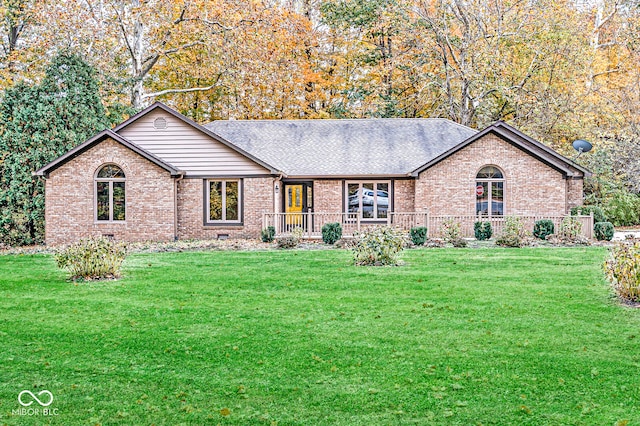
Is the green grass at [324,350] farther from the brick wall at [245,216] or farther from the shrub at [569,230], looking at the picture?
the brick wall at [245,216]

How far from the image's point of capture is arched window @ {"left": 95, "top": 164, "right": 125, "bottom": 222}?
23.1 metres

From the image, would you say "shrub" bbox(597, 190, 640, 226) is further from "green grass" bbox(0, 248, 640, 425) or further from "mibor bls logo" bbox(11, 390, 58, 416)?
"mibor bls logo" bbox(11, 390, 58, 416)

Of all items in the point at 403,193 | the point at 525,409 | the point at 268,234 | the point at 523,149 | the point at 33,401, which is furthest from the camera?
the point at 403,193

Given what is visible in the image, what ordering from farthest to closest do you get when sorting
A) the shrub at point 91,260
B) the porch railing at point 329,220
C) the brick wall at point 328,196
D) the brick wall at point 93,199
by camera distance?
the brick wall at point 328,196
the porch railing at point 329,220
the brick wall at point 93,199
the shrub at point 91,260

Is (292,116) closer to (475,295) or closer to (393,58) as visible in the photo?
(393,58)

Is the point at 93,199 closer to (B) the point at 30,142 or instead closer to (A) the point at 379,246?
(B) the point at 30,142

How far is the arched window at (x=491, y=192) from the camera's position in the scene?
80.3 feet

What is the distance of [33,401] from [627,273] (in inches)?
345

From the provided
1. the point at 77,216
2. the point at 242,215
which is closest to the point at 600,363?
the point at 242,215

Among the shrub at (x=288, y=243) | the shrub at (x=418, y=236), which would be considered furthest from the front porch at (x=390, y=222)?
the shrub at (x=288, y=243)

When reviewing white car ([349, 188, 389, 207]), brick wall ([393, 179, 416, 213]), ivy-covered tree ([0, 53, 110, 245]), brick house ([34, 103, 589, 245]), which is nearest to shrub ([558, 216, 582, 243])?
brick house ([34, 103, 589, 245])

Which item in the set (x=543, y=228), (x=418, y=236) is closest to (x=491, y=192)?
(x=543, y=228)

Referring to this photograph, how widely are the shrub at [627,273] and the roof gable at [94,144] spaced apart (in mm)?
16033

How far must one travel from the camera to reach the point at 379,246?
1516 cm
